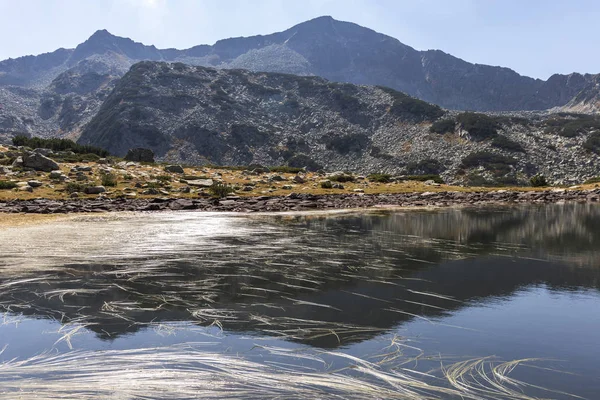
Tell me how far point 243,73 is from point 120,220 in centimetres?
16790

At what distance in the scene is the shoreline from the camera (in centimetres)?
3092

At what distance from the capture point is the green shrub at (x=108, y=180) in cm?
4083

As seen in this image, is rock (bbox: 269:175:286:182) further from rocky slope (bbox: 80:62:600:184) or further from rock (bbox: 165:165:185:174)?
rocky slope (bbox: 80:62:600:184)

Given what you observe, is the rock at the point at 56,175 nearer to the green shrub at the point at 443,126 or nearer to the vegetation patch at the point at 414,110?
the green shrub at the point at 443,126

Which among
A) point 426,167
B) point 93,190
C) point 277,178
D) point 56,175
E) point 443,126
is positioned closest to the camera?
point 93,190

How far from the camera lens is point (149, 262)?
47.4 ft

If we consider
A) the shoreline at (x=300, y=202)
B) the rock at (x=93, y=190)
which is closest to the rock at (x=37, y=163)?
the rock at (x=93, y=190)

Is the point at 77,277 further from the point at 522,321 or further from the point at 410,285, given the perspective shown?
the point at 522,321

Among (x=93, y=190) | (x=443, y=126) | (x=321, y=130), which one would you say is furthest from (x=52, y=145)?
(x=443, y=126)

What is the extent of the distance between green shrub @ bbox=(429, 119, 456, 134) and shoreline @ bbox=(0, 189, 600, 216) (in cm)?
7864

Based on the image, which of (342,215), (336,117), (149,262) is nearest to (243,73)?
(336,117)

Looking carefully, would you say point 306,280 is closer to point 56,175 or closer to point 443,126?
point 56,175

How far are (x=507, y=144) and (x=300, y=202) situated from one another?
8696 cm

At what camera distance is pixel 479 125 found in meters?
118
